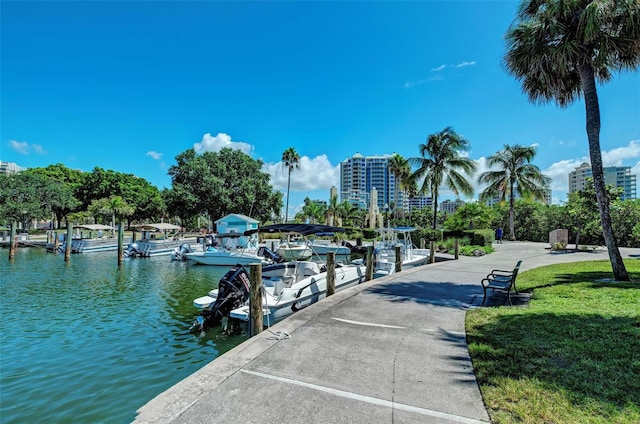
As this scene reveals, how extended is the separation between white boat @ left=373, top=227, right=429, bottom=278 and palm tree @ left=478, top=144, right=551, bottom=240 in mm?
18868

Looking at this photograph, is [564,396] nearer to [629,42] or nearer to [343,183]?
[629,42]

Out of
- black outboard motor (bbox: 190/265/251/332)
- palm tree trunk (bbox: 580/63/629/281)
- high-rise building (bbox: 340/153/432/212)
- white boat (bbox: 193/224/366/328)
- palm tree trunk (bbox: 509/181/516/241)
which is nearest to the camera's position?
white boat (bbox: 193/224/366/328)

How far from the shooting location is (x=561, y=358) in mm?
4469

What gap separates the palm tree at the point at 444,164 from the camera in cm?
3009

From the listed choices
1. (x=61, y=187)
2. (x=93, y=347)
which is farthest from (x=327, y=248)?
(x=61, y=187)

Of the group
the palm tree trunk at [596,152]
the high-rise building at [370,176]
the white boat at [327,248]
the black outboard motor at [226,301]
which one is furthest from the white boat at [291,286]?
the high-rise building at [370,176]

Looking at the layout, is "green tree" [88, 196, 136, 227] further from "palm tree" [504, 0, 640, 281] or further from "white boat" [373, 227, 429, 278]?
"palm tree" [504, 0, 640, 281]

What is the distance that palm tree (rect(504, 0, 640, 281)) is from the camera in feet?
29.9

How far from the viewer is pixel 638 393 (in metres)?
3.48

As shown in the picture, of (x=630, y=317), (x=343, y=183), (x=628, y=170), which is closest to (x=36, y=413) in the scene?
(x=630, y=317)

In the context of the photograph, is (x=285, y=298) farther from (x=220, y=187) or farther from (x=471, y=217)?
(x=220, y=187)

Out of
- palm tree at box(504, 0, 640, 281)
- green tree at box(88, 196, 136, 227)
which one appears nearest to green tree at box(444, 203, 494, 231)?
palm tree at box(504, 0, 640, 281)

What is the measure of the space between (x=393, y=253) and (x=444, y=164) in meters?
16.5

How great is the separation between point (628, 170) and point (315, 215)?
89.6m
